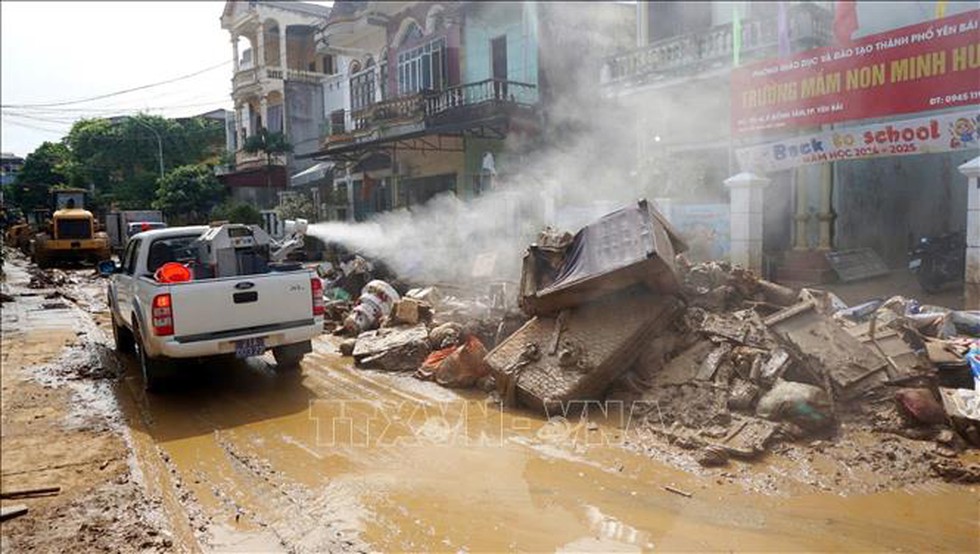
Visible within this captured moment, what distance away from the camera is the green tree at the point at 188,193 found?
28.2m

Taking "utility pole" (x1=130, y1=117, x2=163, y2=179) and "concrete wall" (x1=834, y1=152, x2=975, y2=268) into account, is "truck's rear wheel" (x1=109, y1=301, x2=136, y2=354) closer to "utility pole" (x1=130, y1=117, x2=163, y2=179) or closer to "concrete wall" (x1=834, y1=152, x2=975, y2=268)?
"concrete wall" (x1=834, y1=152, x2=975, y2=268)

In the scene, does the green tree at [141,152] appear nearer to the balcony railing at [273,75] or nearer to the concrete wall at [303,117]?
the balcony railing at [273,75]

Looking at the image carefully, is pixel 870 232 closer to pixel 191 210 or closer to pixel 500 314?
pixel 500 314

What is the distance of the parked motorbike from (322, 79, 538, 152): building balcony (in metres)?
10.0

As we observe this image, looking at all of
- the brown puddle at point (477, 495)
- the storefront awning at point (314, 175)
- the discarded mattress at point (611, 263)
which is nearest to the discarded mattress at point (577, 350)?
the discarded mattress at point (611, 263)

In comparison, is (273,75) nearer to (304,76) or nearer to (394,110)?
(304,76)

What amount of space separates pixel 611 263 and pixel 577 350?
3.10 feet

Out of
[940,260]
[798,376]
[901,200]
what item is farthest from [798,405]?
[901,200]

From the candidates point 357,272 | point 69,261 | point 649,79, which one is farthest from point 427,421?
point 69,261

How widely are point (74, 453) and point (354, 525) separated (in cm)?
289

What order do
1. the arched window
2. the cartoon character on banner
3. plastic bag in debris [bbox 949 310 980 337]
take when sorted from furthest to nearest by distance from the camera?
the arched window → the cartoon character on banner → plastic bag in debris [bbox 949 310 980 337]

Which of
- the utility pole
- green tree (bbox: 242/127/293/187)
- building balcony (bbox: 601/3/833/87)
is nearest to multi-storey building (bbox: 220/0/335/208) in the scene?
green tree (bbox: 242/127/293/187)

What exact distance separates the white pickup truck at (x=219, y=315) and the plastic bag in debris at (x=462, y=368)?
145 centimetres

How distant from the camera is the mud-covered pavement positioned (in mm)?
3756
